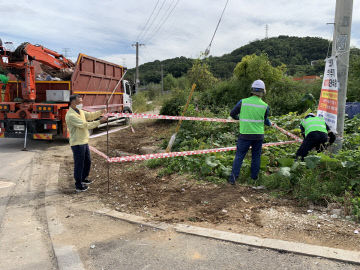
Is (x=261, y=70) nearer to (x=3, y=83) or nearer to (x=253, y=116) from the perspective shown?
(x=253, y=116)

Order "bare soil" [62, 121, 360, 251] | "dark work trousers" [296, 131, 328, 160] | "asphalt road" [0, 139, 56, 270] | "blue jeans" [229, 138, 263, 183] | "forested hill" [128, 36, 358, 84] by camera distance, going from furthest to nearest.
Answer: "forested hill" [128, 36, 358, 84]
"dark work trousers" [296, 131, 328, 160]
"blue jeans" [229, 138, 263, 183]
"bare soil" [62, 121, 360, 251]
"asphalt road" [0, 139, 56, 270]

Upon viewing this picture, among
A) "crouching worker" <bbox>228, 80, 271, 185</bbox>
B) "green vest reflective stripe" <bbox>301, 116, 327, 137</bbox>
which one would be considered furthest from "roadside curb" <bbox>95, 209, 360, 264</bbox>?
"green vest reflective stripe" <bbox>301, 116, 327, 137</bbox>

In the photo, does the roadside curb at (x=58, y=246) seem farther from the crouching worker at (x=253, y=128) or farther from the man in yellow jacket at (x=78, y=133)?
the crouching worker at (x=253, y=128)

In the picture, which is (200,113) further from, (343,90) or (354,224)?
(354,224)

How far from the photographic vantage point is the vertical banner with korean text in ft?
17.0

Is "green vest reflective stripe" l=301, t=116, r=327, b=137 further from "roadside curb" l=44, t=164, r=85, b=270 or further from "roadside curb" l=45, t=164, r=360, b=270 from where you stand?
"roadside curb" l=44, t=164, r=85, b=270

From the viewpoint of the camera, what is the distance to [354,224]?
11.8 ft

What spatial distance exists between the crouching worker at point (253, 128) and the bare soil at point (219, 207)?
0.39 meters

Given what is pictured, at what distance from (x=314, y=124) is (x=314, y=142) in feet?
1.08

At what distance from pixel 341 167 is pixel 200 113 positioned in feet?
16.7

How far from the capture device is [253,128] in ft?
16.8

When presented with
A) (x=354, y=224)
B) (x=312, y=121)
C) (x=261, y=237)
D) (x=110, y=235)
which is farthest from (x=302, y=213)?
(x=110, y=235)

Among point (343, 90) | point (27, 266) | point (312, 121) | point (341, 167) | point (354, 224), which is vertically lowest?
point (27, 266)

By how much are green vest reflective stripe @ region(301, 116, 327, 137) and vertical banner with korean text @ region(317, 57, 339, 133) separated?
0.12 meters
